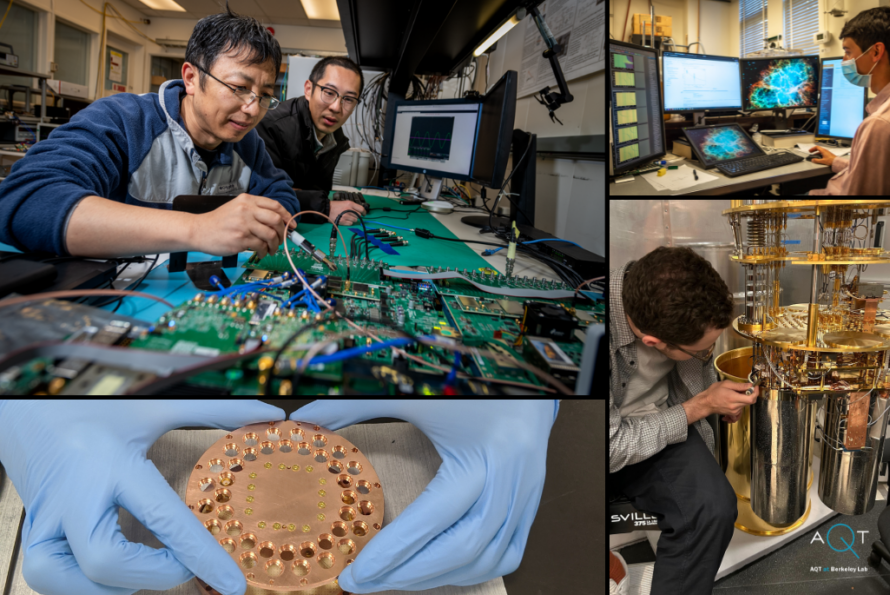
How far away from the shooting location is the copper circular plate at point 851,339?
2.20 feet

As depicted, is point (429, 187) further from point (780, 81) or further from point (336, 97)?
point (780, 81)

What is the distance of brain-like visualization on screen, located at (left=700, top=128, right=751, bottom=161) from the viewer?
0.60m

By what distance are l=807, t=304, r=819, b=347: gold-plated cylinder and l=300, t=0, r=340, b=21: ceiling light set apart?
2.34 feet

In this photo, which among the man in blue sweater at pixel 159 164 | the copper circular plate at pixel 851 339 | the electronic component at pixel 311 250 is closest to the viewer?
the man in blue sweater at pixel 159 164

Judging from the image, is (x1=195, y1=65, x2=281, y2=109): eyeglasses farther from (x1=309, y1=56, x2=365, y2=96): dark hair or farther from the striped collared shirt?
the striped collared shirt

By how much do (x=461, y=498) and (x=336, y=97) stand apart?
0.53 m

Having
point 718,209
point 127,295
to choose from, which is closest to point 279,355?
Answer: point 127,295

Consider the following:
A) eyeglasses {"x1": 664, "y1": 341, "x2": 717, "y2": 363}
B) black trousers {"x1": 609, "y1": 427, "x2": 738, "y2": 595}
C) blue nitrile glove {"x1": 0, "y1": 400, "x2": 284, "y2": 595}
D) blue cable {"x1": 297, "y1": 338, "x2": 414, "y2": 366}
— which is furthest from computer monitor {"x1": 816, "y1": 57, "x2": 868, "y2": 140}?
blue nitrile glove {"x1": 0, "y1": 400, "x2": 284, "y2": 595}

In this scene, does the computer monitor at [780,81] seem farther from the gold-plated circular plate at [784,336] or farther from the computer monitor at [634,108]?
the gold-plated circular plate at [784,336]

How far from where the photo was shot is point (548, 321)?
1.94 ft

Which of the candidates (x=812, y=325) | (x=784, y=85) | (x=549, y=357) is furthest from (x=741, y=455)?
(x=784, y=85)

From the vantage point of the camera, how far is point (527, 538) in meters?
0.76

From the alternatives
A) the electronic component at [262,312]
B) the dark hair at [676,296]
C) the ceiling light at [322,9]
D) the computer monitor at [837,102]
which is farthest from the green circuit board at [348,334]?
the computer monitor at [837,102]

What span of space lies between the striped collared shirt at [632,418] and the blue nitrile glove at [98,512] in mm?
558
